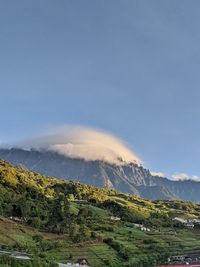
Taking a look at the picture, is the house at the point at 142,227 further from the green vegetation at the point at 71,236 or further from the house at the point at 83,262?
the house at the point at 83,262

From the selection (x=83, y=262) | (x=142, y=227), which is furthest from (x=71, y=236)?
(x=142, y=227)

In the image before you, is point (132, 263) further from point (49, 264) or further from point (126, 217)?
point (126, 217)

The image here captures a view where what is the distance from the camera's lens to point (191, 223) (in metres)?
170

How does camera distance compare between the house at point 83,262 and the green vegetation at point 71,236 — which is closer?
the house at point 83,262

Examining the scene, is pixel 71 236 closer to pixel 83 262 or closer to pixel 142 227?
pixel 83 262

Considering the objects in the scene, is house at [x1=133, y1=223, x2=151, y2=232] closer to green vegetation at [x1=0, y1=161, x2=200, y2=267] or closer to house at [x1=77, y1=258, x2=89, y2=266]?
green vegetation at [x1=0, y1=161, x2=200, y2=267]

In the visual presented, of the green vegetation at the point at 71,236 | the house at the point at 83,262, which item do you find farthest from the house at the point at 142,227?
the house at the point at 83,262

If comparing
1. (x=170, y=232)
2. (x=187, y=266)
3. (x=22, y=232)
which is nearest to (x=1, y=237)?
(x=22, y=232)

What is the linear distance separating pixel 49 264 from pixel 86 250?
26.0 m

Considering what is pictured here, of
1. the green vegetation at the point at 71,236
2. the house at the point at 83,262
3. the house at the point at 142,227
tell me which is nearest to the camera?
the house at the point at 83,262

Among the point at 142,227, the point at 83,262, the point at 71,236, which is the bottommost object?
the point at 83,262

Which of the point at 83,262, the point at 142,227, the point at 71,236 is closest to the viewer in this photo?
the point at 83,262

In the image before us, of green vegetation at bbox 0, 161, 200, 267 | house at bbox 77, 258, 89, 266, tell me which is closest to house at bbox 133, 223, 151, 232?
green vegetation at bbox 0, 161, 200, 267

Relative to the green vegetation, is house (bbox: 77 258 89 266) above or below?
below
